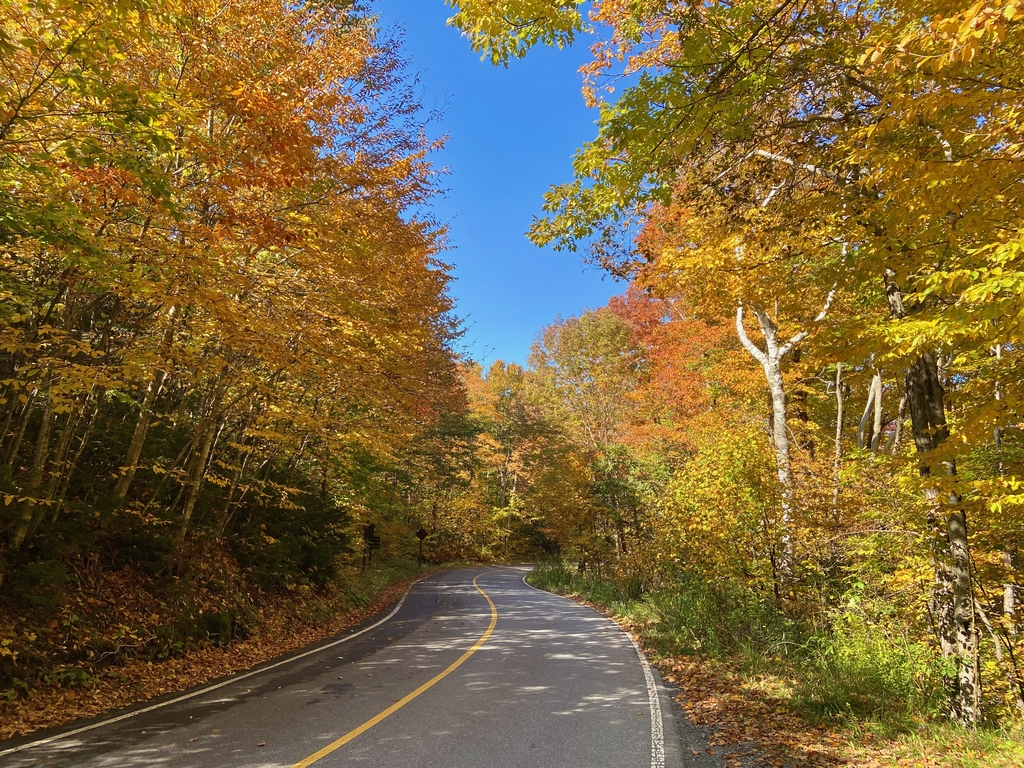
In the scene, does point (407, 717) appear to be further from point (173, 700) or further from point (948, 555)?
point (948, 555)

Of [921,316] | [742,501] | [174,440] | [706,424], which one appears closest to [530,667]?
[742,501]

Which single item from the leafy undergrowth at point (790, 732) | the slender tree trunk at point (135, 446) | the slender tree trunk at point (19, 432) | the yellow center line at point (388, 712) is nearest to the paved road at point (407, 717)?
the yellow center line at point (388, 712)

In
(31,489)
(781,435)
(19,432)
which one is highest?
(781,435)

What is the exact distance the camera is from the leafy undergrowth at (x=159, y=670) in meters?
5.70

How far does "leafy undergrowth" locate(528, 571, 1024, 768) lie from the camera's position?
4371mm

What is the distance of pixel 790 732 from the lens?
535cm

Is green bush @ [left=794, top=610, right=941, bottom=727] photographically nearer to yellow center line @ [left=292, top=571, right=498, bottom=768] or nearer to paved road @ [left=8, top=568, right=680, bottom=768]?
paved road @ [left=8, top=568, right=680, bottom=768]

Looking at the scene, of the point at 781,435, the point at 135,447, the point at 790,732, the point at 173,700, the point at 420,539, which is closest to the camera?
the point at 790,732

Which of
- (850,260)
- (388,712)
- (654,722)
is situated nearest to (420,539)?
(388,712)

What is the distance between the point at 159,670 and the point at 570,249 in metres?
8.05

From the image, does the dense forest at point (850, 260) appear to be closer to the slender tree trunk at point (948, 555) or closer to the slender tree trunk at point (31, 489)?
the slender tree trunk at point (948, 555)

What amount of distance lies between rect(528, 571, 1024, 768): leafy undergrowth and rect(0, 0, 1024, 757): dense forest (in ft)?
1.38

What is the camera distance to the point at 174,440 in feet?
36.0

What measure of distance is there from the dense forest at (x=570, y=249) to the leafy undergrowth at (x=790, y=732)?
1.38ft
